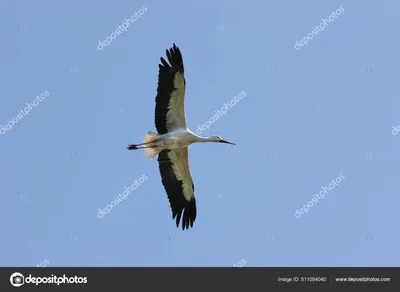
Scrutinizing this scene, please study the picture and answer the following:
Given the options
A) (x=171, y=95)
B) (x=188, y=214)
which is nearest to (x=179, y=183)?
(x=188, y=214)

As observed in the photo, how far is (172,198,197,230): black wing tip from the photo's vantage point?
19650 millimetres

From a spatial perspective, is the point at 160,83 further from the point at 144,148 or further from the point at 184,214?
the point at 184,214

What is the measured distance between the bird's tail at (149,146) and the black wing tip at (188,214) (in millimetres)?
1695

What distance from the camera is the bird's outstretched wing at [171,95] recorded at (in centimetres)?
1830

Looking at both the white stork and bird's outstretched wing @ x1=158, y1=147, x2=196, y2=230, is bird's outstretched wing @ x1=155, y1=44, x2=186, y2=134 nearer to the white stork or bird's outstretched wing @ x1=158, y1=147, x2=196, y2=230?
the white stork

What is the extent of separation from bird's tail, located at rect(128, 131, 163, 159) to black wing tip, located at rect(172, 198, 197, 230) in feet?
5.56

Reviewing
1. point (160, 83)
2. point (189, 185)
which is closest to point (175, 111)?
point (160, 83)

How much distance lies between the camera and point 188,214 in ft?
64.7

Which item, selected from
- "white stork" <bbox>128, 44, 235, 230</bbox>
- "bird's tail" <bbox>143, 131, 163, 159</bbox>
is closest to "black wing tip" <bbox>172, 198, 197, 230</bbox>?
"white stork" <bbox>128, 44, 235, 230</bbox>

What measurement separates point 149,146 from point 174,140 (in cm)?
72

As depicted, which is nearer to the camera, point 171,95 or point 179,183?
point 171,95

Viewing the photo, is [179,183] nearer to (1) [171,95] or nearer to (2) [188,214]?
(2) [188,214]
